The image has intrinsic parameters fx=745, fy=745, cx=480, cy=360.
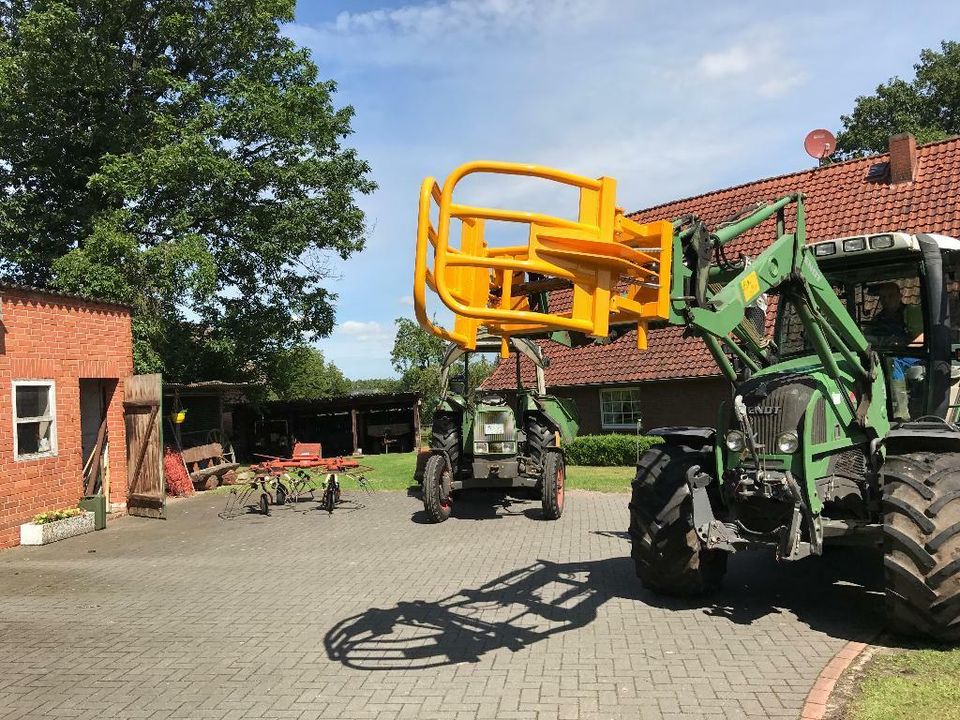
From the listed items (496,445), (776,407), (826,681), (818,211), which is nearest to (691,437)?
(776,407)

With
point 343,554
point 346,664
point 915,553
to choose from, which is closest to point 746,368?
point 915,553

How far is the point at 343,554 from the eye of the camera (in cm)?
909

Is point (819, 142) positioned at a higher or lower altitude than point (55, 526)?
higher

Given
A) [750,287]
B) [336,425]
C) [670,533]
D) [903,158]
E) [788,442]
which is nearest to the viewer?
[750,287]

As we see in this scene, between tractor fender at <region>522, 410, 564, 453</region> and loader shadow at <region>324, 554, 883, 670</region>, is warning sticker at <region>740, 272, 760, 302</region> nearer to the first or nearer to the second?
loader shadow at <region>324, 554, 883, 670</region>

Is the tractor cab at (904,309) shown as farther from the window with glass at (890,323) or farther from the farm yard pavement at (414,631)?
the farm yard pavement at (414,631)

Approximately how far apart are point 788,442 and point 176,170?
51.5ft

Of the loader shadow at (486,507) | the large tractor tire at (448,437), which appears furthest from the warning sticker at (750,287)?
the large tractor tire at (448,437)

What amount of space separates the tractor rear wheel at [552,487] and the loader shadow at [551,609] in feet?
9.33

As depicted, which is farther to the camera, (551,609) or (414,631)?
(551,609)

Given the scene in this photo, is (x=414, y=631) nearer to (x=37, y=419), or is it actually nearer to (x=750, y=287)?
(x=750, y=287)

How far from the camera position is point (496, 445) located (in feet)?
36.4

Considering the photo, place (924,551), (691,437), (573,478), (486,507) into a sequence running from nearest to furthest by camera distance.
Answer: (924,551)
(691,437)
(486,507)
(573,478)

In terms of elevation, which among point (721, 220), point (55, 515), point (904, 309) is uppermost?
point (721, 220)
